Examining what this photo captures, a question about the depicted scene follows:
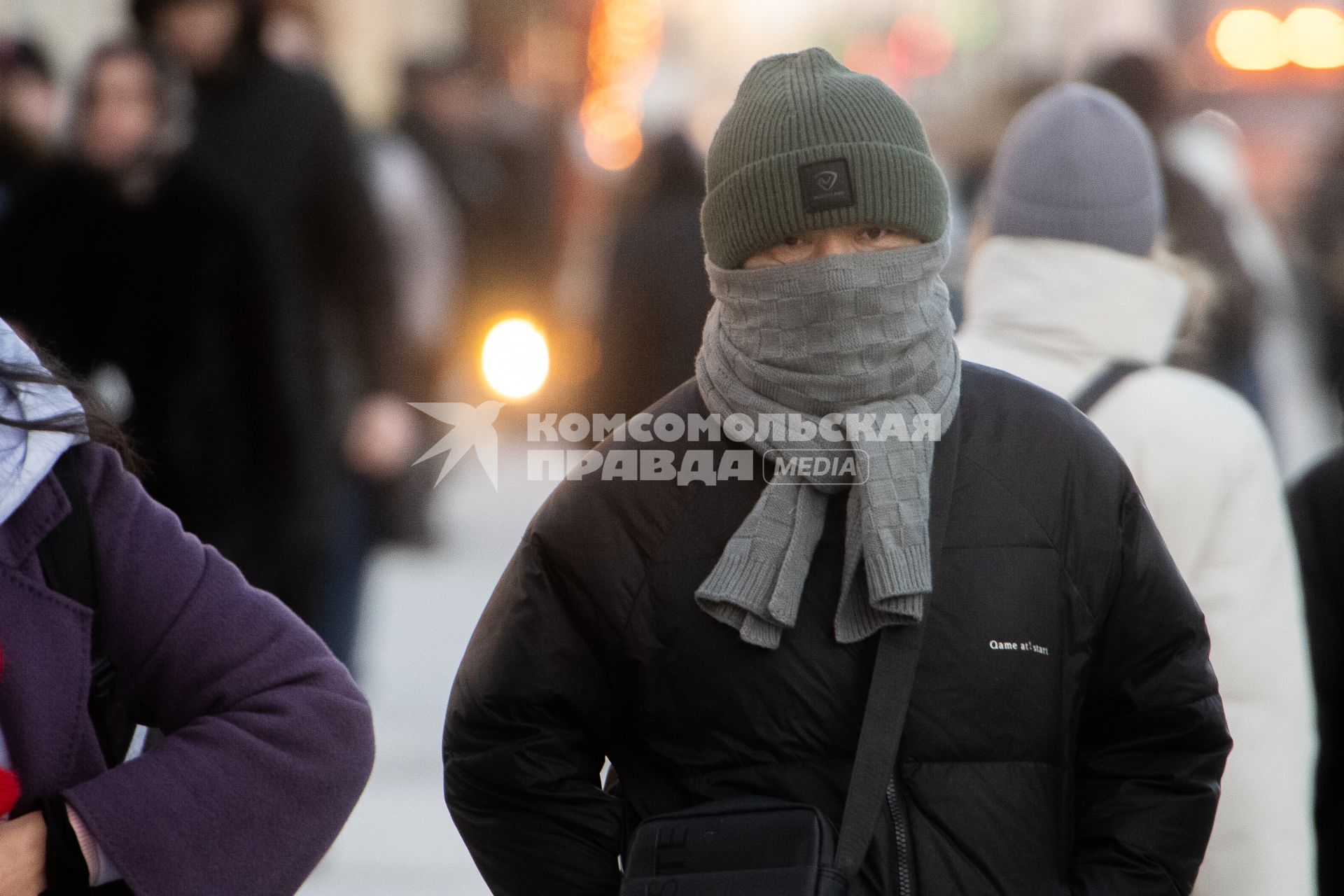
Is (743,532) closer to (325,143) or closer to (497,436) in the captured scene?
(325,143)

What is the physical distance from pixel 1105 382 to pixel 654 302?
290cm

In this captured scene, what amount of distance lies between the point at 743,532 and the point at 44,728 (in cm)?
87

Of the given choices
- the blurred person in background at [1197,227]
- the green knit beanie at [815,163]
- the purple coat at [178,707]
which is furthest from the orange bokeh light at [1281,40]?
the purple coat at [178,707]

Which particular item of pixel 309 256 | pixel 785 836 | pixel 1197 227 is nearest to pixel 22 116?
pixel 309 256

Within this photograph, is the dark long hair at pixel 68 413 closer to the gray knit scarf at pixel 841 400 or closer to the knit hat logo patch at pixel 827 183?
the gray knit scarf at pixel 841 400

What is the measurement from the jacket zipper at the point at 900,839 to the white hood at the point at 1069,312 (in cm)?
113

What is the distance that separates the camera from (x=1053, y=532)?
241 centimetres

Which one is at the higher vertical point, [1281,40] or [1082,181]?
[1281,40]

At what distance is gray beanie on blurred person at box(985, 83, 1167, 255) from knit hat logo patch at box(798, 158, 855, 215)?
41.8 inches

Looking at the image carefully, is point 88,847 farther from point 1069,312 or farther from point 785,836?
point 1069,312

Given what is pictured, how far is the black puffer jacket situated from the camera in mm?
2342

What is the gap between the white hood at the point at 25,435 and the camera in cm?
201

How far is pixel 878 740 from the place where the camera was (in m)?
2.27

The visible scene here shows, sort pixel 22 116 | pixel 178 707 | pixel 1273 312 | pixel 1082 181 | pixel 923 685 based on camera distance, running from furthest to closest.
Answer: pixel 22 116, pixel 1273 312, pixel 1082 181, pixel 923 685, pixel 178 707
